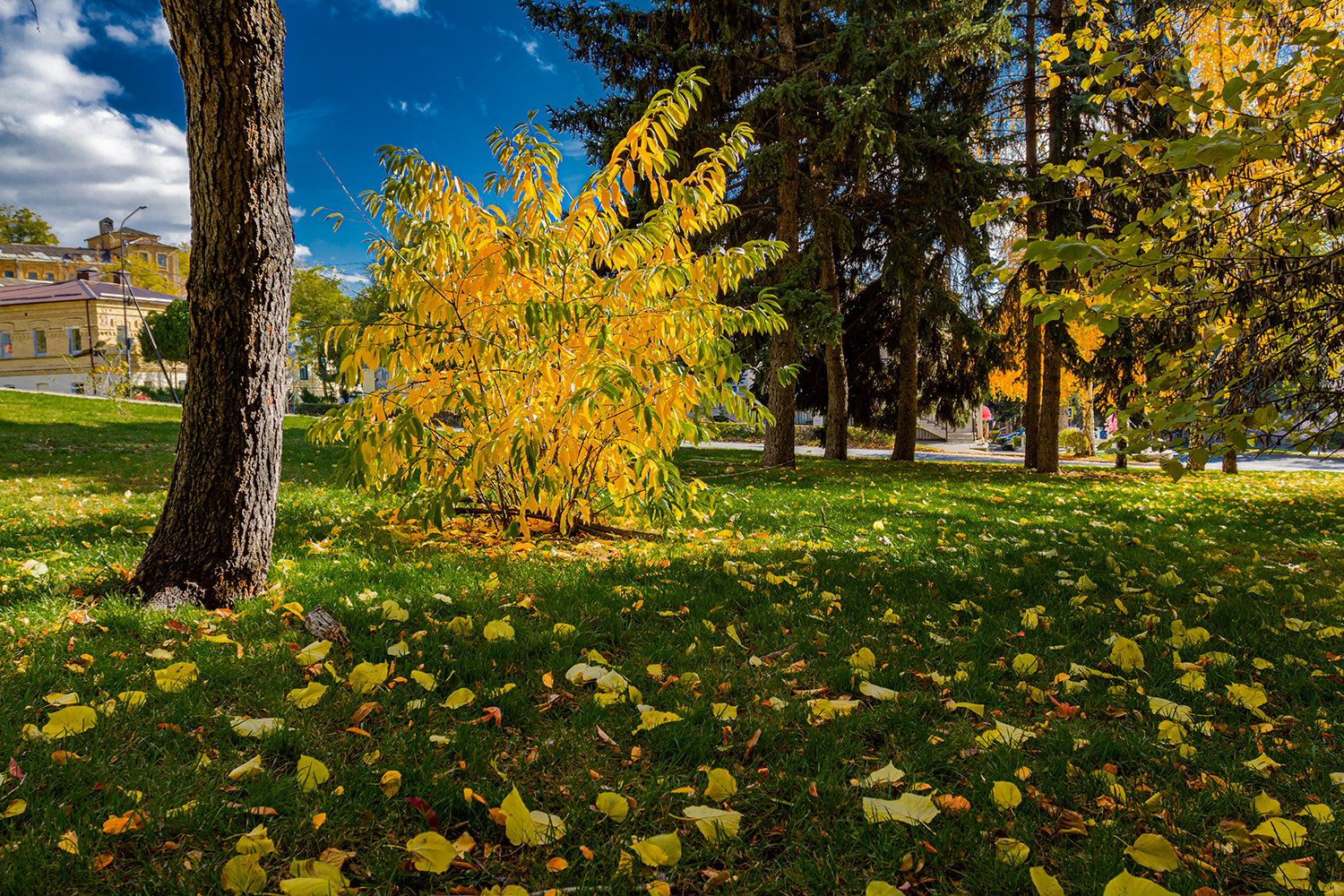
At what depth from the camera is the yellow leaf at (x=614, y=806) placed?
1446mm

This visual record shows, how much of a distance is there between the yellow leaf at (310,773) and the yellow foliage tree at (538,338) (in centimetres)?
191

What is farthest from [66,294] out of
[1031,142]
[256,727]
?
[256,727]

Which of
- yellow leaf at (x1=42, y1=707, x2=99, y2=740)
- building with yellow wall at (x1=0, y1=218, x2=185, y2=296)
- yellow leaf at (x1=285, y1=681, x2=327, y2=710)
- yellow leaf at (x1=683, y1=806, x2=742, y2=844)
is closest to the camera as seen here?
yellow leaf at (x1=683, y1=806, x2=742, y2=844)

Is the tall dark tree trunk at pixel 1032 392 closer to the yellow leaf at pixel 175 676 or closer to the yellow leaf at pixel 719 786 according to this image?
the yellow leaf at pixel 719 786

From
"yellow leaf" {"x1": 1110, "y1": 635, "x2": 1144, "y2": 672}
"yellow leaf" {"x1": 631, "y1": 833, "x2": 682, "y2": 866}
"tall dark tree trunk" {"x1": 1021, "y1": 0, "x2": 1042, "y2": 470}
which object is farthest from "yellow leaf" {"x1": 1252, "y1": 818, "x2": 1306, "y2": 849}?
"tall dark tree trunk" {"x1": 1021, "y1": 0, "x2": 1042, "y2": 470}

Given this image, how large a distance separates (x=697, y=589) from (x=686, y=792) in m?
1.63

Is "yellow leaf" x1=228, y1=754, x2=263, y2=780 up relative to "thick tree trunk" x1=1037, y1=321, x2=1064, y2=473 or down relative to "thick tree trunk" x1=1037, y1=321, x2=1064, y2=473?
down

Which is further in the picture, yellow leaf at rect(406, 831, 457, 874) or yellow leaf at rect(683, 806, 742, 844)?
yellow leaf at rect(683, 806, 742, 844)

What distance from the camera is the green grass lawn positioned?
133cm

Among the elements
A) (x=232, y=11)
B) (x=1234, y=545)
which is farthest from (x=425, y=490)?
(x=1234, y=545)

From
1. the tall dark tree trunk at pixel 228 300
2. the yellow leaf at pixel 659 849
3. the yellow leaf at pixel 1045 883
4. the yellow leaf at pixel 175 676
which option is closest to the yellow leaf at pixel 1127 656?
the yellow leaf at pixel 1045 883

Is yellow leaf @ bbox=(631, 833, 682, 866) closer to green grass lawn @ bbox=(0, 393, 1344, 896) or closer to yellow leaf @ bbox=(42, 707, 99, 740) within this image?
green grass lawn @ bbox=(0, 393, 1344, 896)

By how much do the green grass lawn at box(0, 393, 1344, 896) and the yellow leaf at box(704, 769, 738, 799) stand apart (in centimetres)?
1

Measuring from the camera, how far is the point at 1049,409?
1145 centimetres
